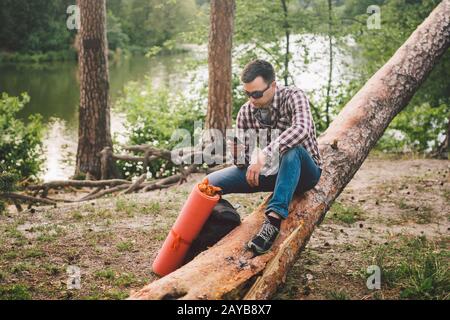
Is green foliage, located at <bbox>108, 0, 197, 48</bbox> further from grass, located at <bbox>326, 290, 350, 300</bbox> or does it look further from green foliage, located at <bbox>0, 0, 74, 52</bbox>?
grass, located at <bbox>326, 290, 350, 300</bbox>

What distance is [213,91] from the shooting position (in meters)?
9.70

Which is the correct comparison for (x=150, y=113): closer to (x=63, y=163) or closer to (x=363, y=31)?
(x=63, y=163)

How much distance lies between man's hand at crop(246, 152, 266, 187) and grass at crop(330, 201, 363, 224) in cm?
234

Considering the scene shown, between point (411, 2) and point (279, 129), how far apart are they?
11.5m

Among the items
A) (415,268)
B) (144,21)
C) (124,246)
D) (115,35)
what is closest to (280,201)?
(415,268)

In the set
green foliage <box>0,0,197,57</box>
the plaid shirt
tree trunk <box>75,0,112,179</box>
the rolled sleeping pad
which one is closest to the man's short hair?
the plaid shirt

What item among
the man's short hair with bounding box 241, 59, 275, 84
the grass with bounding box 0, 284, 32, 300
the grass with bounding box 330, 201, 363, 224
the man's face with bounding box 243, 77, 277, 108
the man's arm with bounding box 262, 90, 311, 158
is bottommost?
the grass with bounding box 330, 201, 363, 224

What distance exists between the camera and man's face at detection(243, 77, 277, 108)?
13.7ft

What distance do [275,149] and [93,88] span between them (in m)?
6.14

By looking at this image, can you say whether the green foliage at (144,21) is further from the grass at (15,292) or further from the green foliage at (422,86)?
the grass at (15,292)

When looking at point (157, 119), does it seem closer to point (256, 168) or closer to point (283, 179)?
point (256, 168)

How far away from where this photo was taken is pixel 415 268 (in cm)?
406

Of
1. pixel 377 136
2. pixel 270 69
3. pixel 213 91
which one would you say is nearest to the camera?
pixel 270 69

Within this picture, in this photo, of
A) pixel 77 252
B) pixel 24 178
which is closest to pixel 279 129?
pixel 77 252
